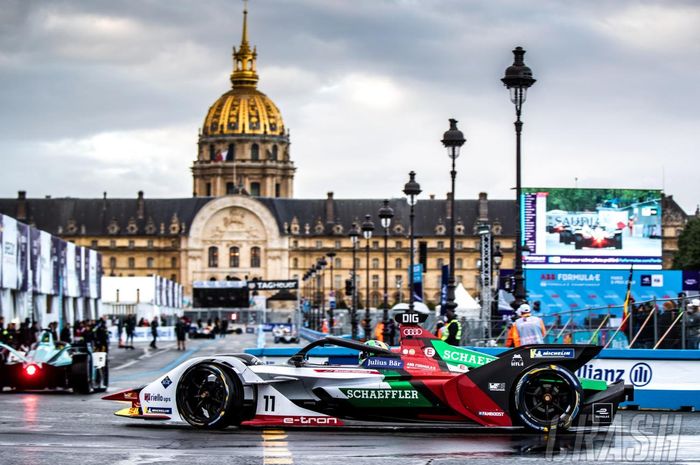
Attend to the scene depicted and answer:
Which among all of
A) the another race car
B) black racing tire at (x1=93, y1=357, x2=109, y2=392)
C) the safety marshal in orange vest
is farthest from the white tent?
the safety marshal in orange vest

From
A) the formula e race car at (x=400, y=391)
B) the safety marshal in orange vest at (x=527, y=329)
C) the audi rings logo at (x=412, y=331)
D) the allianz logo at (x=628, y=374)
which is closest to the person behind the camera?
the formula e race car at (x=400, y=391)

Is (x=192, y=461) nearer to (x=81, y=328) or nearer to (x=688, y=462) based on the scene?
(x=688, y=462)

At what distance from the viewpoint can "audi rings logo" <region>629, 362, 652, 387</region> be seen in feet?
64.6

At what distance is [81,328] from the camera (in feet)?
162

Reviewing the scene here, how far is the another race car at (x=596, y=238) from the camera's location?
69.8m

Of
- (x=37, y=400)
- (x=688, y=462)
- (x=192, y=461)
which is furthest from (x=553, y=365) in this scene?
(x=37, y=400)

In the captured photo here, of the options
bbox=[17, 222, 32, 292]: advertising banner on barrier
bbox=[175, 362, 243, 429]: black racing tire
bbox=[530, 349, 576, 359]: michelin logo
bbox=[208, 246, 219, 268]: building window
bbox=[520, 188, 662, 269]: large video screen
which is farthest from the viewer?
bbox=[208, 246, 219, 268]: building window

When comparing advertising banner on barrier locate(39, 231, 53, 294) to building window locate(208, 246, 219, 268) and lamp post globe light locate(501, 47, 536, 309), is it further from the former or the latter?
building window locate(208, 246, 219, 268)

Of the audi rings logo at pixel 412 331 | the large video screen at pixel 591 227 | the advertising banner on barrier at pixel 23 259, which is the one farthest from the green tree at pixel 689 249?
the audi rings logo at pixel 412 331

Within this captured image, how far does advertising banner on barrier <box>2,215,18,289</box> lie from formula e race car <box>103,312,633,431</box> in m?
28.6

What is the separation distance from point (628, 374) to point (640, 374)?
0.17 metres

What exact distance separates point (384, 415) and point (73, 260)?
149 ft

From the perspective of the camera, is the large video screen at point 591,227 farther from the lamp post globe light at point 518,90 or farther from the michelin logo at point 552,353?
the michelin logo at point 552,353

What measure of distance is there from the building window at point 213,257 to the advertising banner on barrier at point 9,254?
151306mm
